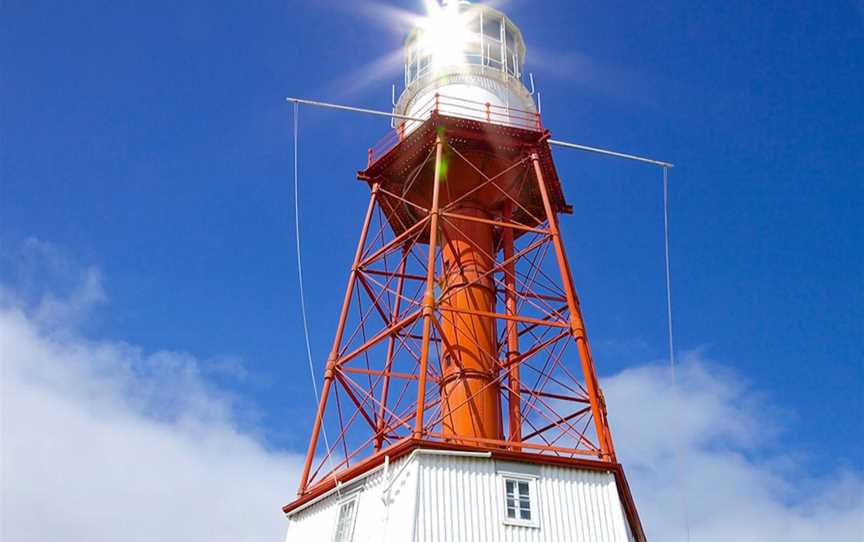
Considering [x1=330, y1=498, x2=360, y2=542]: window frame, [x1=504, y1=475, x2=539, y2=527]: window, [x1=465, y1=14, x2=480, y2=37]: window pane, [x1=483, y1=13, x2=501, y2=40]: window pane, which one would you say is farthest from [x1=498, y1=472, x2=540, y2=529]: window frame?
[x1=483, y1=13, x2=501, y2=40]: window pane

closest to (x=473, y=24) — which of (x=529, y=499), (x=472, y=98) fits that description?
(x=472, y=98)

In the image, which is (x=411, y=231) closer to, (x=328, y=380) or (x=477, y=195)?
(x=477, y=195)

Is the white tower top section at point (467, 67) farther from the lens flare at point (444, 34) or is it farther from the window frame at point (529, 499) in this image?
the window frame at point (529, 499)

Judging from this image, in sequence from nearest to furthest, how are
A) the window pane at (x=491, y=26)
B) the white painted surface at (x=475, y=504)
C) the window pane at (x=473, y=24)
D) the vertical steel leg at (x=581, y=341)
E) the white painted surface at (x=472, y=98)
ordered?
1. the white painted surface at (x=475, y=504)
2. the vertical steel leg at (x=581, y=341)
3. the white painted surface at (x=472, y=98)
4. the window pane at (x=473, y=24)
5. the window pane at (x=491, y=26)

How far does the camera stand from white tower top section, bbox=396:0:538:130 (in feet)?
79.0

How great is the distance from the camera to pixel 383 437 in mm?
21703

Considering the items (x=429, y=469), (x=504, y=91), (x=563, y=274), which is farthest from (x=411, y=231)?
(x=429, y=469)

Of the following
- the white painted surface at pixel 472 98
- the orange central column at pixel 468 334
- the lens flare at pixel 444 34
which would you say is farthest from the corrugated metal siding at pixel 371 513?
the lens flare at pixel 444 34

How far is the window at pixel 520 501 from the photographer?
16469 millimetres

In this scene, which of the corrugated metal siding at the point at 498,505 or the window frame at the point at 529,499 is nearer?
the corrugated metal siding at the point at 498,505

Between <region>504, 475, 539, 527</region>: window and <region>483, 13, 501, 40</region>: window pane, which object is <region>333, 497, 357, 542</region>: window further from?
<region>483, 13, 501, 40</region>: window pane

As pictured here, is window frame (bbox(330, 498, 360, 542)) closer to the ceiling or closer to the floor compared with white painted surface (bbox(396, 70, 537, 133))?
closer to the floor

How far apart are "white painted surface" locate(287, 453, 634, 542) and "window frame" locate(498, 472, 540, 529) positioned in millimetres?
28

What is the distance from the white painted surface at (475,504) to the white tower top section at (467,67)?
10.2 meters
